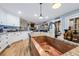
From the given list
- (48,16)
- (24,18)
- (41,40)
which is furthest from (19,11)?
(41,40)

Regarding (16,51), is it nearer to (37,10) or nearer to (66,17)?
(37,10)

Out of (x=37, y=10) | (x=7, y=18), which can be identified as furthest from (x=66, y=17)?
(x=7, y=18)

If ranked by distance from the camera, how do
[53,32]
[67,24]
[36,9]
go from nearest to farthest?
1. [53,32]
2. [36,9]
3. [67,24]

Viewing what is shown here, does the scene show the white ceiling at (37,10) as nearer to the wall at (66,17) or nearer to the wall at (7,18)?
the wall at (66,17)

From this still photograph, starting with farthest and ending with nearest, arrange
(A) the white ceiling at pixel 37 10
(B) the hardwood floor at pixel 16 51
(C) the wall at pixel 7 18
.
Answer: (C) the wall at pixel 7 18 → (B) the hardwood floor at pixel 16 51 → (A) the white ceiling at pixel 37 10

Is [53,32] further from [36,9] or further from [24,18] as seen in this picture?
[24,18]

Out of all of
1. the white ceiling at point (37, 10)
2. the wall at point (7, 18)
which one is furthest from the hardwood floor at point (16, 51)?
the white ceiling at point (37, 10)

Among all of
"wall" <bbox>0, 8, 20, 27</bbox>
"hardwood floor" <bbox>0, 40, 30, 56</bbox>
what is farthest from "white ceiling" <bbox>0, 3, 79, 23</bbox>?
"hardwood floor" <bbox>0, 40, 30, 56</bbox>

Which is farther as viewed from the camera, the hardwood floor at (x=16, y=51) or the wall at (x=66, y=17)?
the hardwood floor at (x=16, y=51)

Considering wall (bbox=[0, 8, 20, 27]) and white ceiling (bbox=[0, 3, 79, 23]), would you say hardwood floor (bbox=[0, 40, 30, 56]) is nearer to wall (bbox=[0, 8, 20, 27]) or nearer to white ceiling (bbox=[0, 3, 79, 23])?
wall (bbox=[0, 8, 20, 27])

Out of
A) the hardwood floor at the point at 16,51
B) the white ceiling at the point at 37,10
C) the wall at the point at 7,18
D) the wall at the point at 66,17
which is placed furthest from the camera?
the wall at the point at 7,18

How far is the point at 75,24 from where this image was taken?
2549mm

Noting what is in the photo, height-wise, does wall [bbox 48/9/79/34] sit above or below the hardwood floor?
above

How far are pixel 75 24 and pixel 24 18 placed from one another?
4.44 feet
